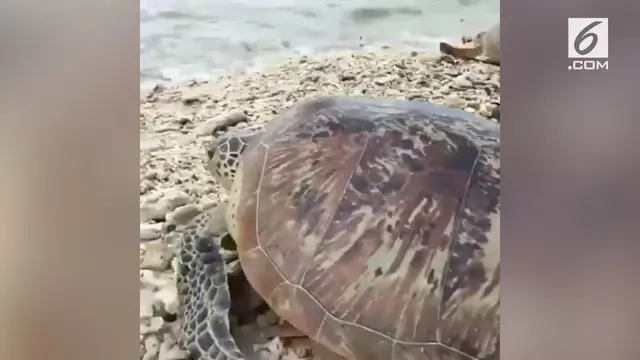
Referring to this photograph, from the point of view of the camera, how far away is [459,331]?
111cm

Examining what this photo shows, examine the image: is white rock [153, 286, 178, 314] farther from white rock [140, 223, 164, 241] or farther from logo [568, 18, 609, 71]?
logo [568, 18, 609, 71]

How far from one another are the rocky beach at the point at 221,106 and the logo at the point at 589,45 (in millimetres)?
148

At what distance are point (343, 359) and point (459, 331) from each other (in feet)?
0.71

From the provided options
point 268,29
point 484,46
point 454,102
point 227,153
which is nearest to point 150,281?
point 227,153

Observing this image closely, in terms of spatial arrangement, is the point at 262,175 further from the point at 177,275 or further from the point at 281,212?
the point at 177,275

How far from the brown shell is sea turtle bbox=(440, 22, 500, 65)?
0.36ft

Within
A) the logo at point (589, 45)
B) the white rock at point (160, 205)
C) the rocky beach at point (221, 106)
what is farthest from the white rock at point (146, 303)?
the logo at point (589, 45)

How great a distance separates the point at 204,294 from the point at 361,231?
321mm

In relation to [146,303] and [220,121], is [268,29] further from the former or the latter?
[146,303]

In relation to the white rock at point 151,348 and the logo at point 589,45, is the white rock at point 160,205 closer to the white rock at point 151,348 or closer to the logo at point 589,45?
the white rock at point 151,348

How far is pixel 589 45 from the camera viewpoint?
3.83ft

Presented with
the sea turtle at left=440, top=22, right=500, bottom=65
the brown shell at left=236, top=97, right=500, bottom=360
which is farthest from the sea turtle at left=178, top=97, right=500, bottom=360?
the sea turtle at left=440, top=22, right=500, bottom=65

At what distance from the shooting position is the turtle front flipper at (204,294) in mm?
1159

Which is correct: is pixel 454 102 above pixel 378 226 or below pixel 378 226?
above
